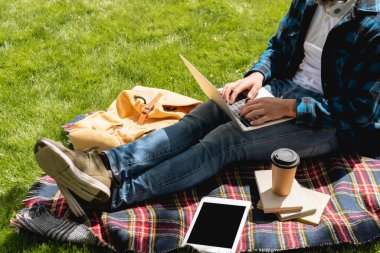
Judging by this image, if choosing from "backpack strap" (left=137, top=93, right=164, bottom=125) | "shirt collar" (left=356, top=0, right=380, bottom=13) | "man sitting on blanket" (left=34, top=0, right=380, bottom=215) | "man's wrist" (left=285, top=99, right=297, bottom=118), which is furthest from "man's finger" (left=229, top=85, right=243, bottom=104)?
"shirt collar" (left=356, top=0, right=380, bottom=13)

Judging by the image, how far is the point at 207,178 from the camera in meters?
2.82

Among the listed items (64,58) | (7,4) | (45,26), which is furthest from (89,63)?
(7,4)

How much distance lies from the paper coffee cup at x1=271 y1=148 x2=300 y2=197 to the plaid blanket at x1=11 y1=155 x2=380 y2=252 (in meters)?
0.19

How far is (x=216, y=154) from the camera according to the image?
281 centimetres

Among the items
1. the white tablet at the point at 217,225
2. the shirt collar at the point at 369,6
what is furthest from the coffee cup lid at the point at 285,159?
the shirt collar at the point at 369,6

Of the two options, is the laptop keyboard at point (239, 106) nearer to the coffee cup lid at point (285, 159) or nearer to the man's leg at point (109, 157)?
the man's leg at point (109, 157)

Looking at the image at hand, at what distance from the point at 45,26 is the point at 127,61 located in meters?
1.18

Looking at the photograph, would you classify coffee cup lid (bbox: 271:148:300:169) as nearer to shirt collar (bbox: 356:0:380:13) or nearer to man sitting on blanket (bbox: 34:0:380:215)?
man sitting on blanket (bbox: 34:0:380:215)

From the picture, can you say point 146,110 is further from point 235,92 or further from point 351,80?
point 351,80

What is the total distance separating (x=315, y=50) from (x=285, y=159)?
2.94 feet

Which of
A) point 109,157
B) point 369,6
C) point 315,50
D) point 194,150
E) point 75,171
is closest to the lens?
point 75,171

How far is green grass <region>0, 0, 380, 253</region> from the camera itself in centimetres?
364

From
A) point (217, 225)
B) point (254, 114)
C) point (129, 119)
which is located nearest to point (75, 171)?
point (217, 225)

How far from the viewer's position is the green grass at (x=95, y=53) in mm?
3639
